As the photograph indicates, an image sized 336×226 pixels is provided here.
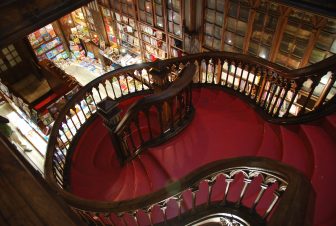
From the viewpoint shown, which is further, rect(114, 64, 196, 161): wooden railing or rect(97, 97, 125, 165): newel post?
rect(97, 97, 125, 165): newel post

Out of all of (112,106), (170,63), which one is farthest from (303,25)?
(112,106)

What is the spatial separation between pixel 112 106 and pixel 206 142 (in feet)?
4.24

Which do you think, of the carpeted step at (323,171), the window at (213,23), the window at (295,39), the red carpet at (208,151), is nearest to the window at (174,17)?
the window at (213,23)

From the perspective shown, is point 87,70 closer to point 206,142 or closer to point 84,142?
point 84,142

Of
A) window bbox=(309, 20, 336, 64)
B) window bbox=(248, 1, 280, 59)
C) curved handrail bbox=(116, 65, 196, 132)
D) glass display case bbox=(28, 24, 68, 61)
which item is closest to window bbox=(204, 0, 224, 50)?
window bbox=(248, 1, 280, 59)

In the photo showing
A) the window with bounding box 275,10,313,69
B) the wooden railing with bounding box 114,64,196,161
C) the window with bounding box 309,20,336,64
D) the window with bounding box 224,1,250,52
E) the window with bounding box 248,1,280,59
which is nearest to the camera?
the wooden railing with bounding box 114,64,196,161

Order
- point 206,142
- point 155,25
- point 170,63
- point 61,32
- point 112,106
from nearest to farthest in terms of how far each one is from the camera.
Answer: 1. point 112,106
2. point 206,142
3. point 170,63
4. point 155,25
5. point 61,32

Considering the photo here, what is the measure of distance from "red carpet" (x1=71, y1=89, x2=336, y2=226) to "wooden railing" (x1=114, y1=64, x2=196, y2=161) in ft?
→ 0.38

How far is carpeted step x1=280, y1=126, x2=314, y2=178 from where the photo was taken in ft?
9.24

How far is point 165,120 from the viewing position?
3.79 metres

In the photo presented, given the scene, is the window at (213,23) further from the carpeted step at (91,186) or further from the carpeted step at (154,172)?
the carpeted step at (91,186)

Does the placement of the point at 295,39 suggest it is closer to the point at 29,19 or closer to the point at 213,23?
the point at 213,23

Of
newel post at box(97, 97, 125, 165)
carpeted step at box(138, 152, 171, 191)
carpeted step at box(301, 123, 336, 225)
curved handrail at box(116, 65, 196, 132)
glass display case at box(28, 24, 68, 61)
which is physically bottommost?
glass display case at box(28, 24, 68, 61)

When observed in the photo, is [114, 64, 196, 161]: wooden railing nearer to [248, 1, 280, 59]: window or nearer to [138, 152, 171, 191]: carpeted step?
[138, 152, 171, 191]: carpeted step
